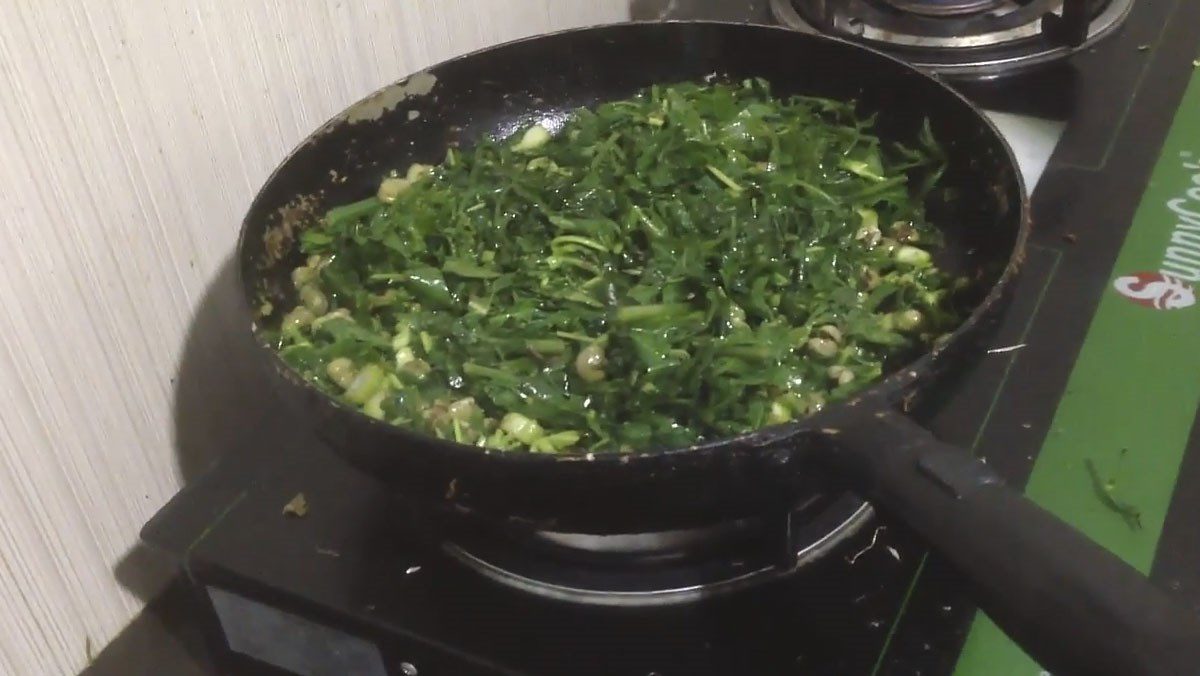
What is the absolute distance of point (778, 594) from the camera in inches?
28.3

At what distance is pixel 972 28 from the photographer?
3.81ft

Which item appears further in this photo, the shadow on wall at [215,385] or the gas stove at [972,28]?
the gas stove at [972,28]

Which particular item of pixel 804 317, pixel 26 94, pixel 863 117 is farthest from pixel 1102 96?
pixel 26 94

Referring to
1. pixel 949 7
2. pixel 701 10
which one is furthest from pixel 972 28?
pixel 701 10

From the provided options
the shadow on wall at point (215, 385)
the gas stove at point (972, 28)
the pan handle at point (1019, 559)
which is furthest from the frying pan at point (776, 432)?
the gas stove at point (972, 28)

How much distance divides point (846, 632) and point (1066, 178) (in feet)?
1.82

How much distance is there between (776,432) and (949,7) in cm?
79

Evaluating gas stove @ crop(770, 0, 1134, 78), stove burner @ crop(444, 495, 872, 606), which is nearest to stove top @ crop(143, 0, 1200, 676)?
stove burner @ crop(444, 495, 872, 606)

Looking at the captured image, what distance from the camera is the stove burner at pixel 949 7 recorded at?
1.17 metres

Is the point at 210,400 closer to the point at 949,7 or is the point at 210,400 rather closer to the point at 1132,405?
the point at 1132,405

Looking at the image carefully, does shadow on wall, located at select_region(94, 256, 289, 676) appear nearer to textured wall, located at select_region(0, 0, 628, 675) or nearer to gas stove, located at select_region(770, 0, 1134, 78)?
textured wall, located at select_region(0, 0, 628, 675)

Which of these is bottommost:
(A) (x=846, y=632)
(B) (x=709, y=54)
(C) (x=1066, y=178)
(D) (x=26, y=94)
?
(A) (x=846, y=632)

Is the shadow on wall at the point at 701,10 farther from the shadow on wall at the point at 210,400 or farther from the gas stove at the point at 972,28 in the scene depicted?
the shadow on wall at the point at 210,400

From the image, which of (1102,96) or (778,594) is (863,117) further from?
(778,594)
